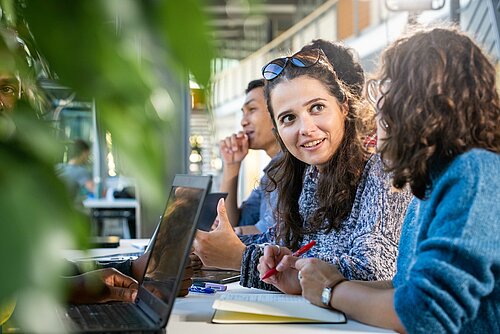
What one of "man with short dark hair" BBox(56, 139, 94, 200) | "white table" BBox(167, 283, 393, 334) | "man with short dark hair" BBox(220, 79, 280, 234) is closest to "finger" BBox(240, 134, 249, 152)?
"man with short dark hair" BBox(220, 79, 280, 234)

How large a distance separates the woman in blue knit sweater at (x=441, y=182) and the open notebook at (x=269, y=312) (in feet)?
0.11

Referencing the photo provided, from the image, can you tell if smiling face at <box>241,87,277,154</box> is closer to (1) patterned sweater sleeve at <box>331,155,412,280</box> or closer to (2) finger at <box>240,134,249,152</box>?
(2) finger at <box>240,134,249,152</box>

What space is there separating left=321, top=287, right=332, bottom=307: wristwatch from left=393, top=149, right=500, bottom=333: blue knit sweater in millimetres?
226

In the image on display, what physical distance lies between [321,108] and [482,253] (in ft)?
3.19

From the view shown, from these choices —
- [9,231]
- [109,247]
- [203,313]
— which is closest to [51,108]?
[9,231]

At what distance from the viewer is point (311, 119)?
2014 mm

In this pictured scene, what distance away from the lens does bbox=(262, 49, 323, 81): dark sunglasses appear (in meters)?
2.05

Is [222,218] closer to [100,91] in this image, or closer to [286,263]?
[286,263]

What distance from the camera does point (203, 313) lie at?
1476 millimetres

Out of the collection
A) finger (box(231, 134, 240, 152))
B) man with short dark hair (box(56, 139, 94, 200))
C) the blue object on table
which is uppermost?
finger (box(231, 134, 240, 152))

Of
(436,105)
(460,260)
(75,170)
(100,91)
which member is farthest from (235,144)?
(100,91)

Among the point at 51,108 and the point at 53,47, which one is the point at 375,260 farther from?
the point at 53,47

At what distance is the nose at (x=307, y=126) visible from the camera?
6.52ft

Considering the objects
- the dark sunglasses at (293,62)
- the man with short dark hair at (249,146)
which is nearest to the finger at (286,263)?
the dark sunglasses at (293,62)
